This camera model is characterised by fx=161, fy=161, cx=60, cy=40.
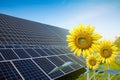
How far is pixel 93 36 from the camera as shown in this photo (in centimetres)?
215

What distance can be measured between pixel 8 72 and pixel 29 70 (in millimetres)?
1247

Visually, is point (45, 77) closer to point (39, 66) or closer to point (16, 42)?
point (39, 66)

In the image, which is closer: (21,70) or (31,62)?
(21,70)

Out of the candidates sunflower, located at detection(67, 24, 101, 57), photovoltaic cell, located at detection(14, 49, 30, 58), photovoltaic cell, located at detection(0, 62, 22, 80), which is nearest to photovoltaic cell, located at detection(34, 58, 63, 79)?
photovoltaic cell, located at detection(14, 49, 30, 58)

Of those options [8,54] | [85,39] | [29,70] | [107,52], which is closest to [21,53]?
[8,54]

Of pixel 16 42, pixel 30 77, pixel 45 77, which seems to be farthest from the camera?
pixel 16 42

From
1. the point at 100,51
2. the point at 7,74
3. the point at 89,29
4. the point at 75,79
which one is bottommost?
the point at 75,79

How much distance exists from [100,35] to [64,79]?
324 inches

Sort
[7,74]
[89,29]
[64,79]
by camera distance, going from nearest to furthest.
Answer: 1. [89,29]
2. [7,74]
3. [64,79]

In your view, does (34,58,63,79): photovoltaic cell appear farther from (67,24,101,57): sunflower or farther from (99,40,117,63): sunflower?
(67,24,101,57): sunflower

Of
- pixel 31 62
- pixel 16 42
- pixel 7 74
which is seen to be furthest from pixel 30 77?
pixel 16 42

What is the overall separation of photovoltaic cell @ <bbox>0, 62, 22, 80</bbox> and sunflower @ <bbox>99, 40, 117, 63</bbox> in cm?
484

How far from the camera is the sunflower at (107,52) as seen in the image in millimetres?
2574

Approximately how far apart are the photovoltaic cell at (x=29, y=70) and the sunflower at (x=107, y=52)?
508 cm
